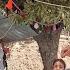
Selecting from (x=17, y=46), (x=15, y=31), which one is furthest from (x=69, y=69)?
(x=15, y=31)

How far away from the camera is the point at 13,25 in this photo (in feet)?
7.84

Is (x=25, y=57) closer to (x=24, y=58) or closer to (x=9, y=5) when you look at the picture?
(x=24, y=58)

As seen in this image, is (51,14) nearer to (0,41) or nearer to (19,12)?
(19,12)

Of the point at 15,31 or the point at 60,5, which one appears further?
the point at 15,31

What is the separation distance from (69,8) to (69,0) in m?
0.06

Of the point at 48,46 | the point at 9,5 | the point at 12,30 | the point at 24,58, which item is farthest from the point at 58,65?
the point at 24,58

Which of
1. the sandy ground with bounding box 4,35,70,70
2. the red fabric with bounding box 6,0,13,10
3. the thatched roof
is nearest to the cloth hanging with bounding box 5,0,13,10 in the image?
the red fabric with bounding box 6,0,13,10

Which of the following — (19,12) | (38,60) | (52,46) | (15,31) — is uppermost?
(19,12)

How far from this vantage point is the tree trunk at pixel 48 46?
9.10 feet

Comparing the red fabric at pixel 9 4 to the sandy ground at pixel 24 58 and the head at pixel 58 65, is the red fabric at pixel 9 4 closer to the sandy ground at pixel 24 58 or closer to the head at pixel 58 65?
the head at pixel 58 65

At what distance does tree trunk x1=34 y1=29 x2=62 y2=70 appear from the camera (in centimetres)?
277

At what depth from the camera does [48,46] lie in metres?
2.82

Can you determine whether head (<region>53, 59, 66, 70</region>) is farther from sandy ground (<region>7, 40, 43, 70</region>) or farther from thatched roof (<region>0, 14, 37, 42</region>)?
sandy ground (<region>7, 40, 43, 70</region>)

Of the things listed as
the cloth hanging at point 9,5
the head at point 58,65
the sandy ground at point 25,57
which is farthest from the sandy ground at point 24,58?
the cloth hanging at point 9,5
